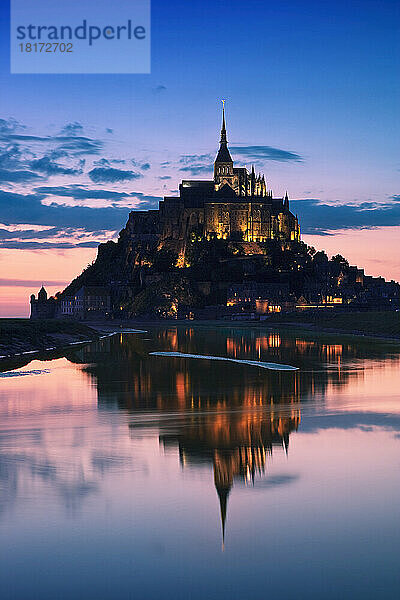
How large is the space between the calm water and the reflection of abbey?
152 metres

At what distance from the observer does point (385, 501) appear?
8.66 metres

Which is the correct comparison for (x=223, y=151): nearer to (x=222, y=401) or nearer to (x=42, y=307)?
(x=42, y=307)

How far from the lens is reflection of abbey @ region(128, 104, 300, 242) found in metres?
169

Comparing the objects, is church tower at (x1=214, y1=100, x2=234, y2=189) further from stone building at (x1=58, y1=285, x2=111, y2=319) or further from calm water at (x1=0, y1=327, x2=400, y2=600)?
calm water at (x1=0, y1=327, x2=400, y2=600)

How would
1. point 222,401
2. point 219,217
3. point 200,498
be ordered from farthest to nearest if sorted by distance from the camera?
point 219,217 < point 222,401 < point 200,498

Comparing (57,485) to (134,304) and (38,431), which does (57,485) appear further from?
(134,304)

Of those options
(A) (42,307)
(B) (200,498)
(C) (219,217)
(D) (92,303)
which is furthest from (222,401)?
(A) (42,307)

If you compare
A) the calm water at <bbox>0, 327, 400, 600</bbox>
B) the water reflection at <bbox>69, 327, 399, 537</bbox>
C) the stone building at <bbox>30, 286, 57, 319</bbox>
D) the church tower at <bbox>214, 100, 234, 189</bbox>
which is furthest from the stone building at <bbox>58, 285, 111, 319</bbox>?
the calm water at <bbox>0, 327, 400, 600</bbox>

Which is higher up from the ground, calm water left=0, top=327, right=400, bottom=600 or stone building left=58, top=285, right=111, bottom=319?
stone building left=58, top=285, right=111, bottom=319

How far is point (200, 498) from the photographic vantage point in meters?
8.75

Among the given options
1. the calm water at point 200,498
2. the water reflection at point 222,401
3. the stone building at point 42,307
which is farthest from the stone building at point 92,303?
the calm water at point 200,498

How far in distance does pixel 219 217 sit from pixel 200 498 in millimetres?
161768

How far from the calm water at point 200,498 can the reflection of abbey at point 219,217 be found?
151639 millimetres

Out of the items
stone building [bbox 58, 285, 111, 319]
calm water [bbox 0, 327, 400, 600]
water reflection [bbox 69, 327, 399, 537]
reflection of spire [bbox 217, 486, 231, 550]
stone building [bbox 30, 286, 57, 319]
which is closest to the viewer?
calm water [bbox 0, 327, 400, 600]
